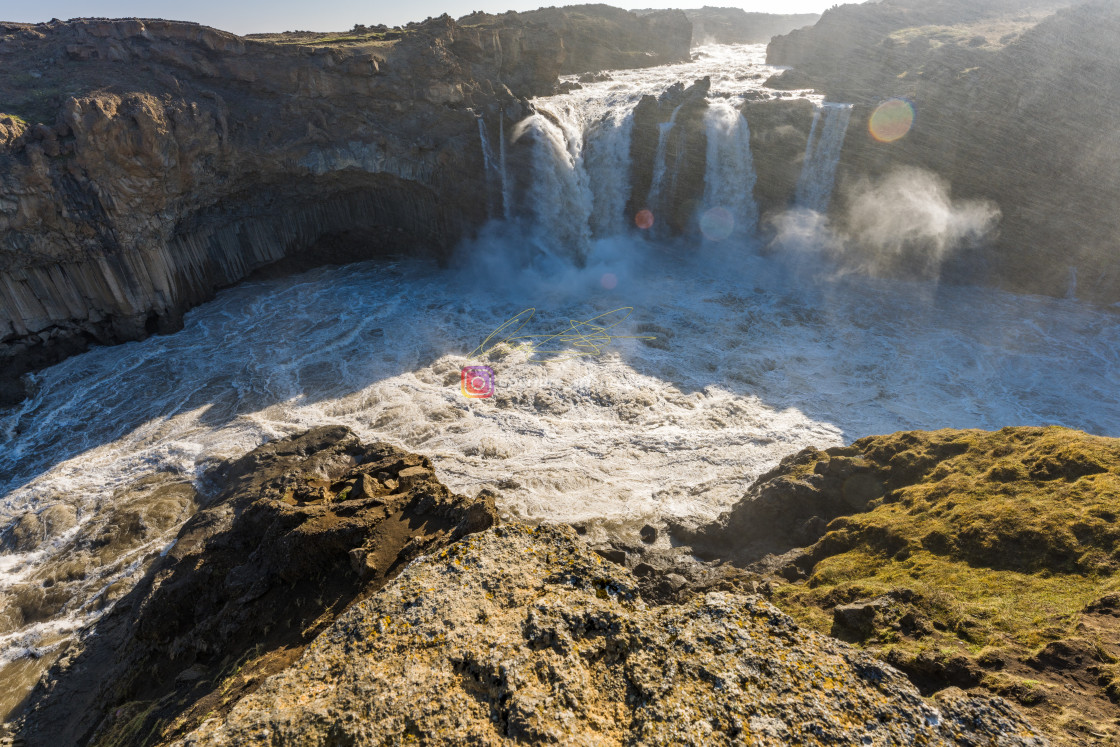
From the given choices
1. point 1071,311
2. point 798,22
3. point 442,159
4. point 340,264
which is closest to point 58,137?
point 340,264

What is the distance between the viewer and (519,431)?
766 inches

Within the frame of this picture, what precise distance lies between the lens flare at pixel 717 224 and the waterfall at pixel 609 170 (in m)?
5.16

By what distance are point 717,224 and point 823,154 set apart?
22.4 ft

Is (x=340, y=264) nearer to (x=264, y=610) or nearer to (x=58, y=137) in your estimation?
(x=58, y=137)

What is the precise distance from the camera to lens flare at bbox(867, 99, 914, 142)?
2938 centimetres

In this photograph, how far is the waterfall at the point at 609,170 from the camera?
3394cm

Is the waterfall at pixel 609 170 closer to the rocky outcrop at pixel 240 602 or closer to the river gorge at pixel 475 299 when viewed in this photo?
the river gorge at pixel 475 299

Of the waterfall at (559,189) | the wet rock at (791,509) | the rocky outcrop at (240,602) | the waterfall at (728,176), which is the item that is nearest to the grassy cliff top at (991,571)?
the wet rock at (791,509)

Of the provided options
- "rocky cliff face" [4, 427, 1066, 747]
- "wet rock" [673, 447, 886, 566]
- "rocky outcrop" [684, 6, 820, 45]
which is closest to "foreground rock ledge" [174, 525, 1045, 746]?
"rocky cliff face" [4, 427, 1066, 747]

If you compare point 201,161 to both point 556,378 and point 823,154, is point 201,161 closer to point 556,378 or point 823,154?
point 556,378

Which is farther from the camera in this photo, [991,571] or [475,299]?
[475,299]

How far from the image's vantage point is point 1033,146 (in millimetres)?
27359

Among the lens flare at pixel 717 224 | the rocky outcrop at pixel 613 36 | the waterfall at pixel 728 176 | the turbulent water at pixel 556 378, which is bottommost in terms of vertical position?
the turbulent water at pixel 556 378

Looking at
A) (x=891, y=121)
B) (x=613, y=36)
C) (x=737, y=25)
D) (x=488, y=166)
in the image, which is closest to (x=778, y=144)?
(x=891, y=121)
